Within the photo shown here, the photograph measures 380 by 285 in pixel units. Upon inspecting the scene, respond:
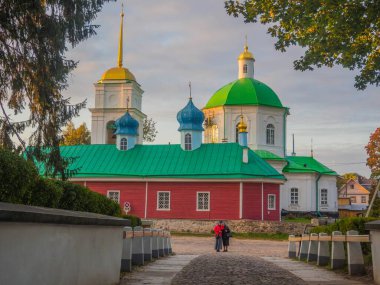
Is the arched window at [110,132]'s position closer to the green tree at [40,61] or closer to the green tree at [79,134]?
the green tree at [79,134]

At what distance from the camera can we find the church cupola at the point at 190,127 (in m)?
42.0

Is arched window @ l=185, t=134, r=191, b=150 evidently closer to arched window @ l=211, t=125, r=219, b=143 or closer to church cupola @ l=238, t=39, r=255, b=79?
arched window @ l=211, t=125, r=219, b=143

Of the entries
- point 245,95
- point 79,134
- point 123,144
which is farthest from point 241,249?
point 79,134

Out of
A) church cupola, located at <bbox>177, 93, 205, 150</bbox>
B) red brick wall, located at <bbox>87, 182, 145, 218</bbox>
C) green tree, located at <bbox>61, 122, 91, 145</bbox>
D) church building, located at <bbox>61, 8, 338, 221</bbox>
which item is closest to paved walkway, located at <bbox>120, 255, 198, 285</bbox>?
church building, located at <bbox>61, 8, 338, 221</bbox>

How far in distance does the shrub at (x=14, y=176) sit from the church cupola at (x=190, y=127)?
34.1 metres

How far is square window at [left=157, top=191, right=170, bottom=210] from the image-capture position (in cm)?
3959

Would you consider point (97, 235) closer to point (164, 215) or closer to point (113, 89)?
point (164, 215)

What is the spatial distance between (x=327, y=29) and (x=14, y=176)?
7447mm

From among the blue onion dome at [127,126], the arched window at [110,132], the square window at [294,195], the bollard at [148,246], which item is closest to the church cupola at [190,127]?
the blue onion dome at [127,126]

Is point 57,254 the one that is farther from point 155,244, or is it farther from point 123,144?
point 123,144

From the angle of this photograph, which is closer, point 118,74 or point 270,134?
point 118,74

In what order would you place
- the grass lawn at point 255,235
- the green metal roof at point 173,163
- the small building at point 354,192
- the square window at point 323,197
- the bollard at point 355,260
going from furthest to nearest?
the small building at point 354,192 → the square window at point 323,197 → the green metal roof at point 173,163 → the grass lawn at point 255,235 → the bollard at point 355,260

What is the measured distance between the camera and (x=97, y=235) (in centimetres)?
776

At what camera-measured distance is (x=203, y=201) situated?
128ft
